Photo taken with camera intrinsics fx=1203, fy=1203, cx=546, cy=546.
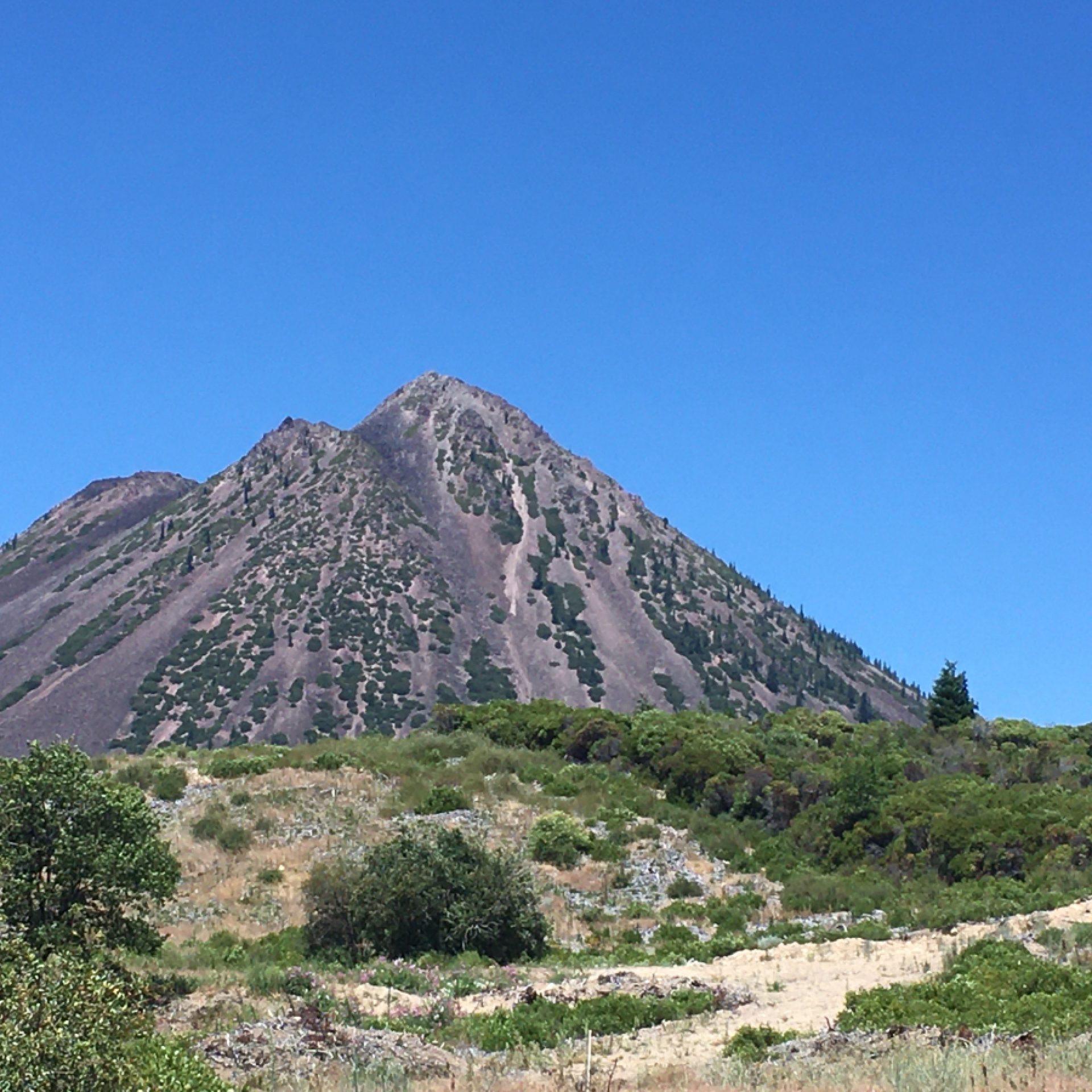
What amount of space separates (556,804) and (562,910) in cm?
831

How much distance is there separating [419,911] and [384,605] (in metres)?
115

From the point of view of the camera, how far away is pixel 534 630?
14175 cm

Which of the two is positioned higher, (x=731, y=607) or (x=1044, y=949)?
(x=731, y=607)

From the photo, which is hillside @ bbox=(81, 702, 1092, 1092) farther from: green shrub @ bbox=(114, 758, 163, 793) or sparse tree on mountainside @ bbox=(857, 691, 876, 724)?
sparse tree on mountainside @ bbox=(857, 691, 876, 724)

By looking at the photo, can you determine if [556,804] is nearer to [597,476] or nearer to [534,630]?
[534,630]

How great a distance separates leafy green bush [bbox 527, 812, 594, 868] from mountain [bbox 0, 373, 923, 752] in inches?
3303

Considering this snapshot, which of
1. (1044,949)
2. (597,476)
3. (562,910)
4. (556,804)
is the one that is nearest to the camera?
(1044,949)

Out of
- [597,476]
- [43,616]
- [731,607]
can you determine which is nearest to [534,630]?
[731,607]

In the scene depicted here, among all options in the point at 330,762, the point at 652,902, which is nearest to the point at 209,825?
the point at 330,762

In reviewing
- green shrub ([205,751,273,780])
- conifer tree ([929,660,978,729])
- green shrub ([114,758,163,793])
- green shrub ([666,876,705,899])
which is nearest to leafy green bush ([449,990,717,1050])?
green shrub ([666,876,705,899])

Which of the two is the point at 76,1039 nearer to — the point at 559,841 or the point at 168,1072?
the point at 168,1072

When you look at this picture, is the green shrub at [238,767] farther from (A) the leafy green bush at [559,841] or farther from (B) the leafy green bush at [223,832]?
(A) the leafy green bush at [559,841]

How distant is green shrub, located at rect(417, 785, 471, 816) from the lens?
36094 mm

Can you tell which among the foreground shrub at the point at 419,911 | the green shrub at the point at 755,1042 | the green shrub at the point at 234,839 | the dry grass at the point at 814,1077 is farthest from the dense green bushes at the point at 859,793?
the dry grass at the point at 814,1077
